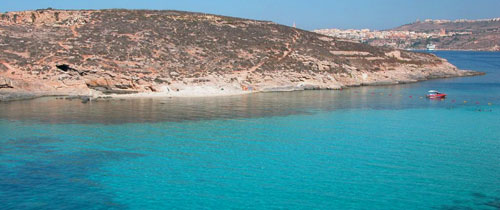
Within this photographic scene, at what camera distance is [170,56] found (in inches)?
2386

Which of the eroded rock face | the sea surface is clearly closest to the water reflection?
the sea surface

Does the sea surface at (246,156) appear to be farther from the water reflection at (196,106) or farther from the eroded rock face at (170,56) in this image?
the eroded rock face at (170,56)

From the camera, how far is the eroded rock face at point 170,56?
168 feet

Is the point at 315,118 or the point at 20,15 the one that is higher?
the point at 20,15

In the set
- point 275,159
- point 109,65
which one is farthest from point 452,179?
point 109,65

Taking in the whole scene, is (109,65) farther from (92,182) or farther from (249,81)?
(92,182)

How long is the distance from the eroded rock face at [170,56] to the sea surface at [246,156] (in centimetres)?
881

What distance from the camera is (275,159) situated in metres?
24.3

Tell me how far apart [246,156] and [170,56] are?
38079 millimetres

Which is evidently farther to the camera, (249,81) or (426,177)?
(249,81)

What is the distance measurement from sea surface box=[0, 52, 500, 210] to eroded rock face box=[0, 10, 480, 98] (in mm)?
8808

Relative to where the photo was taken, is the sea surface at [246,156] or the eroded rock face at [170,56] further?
the eroded rock face at [170,56]

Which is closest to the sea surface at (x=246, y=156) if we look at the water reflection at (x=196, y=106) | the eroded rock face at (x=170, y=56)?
the water reflection at (x=196, y=106)

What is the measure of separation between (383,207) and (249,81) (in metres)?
41.1
